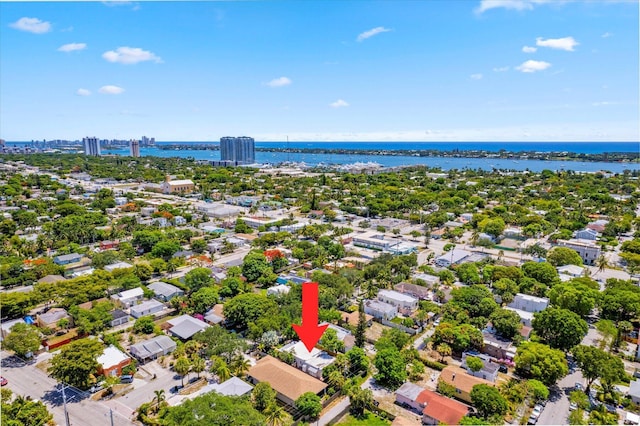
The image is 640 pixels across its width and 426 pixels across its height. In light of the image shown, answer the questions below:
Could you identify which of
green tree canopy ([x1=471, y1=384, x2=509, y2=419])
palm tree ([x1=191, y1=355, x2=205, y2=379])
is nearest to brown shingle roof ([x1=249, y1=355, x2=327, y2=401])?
palm tree ([x1=191, y1=355, x2=205, y2=379])

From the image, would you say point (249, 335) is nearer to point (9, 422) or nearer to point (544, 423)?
point (9, 422)

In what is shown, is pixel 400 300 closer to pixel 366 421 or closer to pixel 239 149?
pixel 366 421

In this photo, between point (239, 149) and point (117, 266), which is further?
point (239, 149)

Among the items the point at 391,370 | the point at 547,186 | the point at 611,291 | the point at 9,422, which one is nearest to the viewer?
the point at 9,422

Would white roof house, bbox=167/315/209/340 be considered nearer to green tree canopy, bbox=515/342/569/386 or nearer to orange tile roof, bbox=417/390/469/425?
orange tile roof, bbox=417/390/469/425

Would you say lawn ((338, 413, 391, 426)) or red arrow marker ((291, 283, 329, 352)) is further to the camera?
red arrow marker ((291, 283, 329, 352))

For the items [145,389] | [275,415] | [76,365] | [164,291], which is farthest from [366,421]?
[164,291]

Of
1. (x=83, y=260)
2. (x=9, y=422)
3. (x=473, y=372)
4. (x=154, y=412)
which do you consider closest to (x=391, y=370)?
(x=473, y=372)
